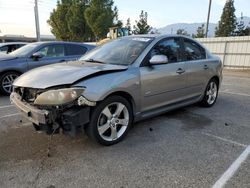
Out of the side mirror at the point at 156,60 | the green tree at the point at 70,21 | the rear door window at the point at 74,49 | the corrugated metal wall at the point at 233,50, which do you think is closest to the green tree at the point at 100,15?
the green tree at the point at 70,21

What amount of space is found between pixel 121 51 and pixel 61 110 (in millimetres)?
1685

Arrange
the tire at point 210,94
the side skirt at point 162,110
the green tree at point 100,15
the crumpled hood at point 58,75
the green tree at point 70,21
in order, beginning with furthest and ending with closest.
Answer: the green tree at point 70,21 → the green tree at point 100,15 → the tire at point 210,94 → the side skirt at point 162,110 → the crumpled hood at point 58,75

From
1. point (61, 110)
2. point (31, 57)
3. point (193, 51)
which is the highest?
point (193, 51)

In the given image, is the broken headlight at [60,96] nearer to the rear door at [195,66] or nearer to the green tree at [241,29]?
the rear door at [195,66]

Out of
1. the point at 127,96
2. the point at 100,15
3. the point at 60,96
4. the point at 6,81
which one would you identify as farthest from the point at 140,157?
the point at 100,15

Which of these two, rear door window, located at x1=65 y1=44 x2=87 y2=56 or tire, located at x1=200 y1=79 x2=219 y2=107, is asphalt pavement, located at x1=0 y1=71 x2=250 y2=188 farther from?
rear door window, located at x1=65 y1=44 x2=87 y2=56

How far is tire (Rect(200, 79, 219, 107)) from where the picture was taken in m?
5.55

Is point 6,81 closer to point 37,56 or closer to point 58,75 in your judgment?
point 37,56

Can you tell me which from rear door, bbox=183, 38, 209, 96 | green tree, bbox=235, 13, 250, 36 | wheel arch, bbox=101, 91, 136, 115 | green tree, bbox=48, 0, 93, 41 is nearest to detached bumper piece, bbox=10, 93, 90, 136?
wheel arch, bbox=101, 91, 136, 115

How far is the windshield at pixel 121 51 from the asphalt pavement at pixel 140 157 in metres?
1.25

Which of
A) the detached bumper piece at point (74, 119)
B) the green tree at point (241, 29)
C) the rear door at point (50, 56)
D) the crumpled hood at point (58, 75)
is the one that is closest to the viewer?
the detached bumper piece at point (74, 119)

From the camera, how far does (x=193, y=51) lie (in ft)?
16.6

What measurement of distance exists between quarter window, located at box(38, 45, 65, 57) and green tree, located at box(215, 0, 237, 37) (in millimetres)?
38723

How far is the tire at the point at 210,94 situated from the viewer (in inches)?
218
